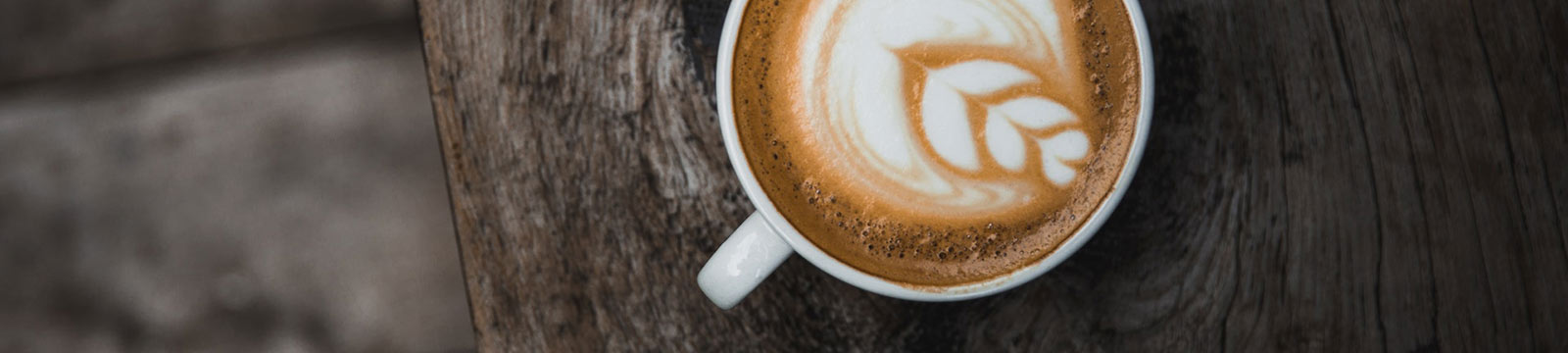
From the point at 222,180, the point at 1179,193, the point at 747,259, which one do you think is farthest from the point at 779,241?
the point at 222,180

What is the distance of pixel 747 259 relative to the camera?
61cm

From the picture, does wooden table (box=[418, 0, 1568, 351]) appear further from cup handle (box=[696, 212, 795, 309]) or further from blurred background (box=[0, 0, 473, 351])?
blurred background (box=[0, 0, 473, 351])

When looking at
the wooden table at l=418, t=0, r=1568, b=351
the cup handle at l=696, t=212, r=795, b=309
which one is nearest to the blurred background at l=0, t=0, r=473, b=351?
the wooden table at l=418, t=0, r=1568, b=351

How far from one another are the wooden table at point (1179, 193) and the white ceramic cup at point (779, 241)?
0.43 feet

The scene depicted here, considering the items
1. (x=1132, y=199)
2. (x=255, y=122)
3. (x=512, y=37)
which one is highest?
(x=512, y=37)

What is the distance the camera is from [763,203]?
1.93 ft

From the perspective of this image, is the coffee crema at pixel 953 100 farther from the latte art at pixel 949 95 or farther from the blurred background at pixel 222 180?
the blurred background at pixel 222 180

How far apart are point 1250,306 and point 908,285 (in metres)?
0.34

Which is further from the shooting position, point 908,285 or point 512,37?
point 512,37

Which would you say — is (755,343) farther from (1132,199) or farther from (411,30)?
(411,30)

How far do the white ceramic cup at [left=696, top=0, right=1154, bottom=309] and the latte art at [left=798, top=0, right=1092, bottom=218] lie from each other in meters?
0.04

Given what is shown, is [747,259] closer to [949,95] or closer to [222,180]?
[949,95]

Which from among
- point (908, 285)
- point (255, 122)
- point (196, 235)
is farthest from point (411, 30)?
point (908, 285)

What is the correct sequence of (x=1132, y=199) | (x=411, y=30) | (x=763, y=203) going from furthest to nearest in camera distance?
1. (x=411, y=30)
2. (x=1132, y=199)
3. (x=763, y=203)
